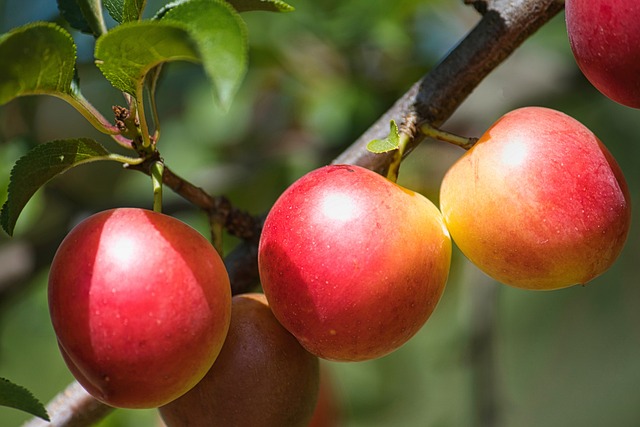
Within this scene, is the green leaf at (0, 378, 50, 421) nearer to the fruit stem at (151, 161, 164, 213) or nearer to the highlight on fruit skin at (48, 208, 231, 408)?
the highlight on fruit skin at (48, 208, 231, 408)

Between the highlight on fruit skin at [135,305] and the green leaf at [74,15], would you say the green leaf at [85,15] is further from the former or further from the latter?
the highlight on fruit skin at [135,305]

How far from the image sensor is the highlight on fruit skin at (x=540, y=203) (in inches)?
26.9

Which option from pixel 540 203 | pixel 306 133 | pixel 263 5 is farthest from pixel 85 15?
pixel 306 133

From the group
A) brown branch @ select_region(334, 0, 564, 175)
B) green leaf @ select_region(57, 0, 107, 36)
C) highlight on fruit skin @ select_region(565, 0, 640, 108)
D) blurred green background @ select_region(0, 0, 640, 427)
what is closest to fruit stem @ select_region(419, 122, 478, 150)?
brown branch @ select_region(334, 0, 564, 175)

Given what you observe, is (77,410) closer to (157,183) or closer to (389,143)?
(157,183)

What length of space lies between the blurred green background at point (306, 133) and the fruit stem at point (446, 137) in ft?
1.91

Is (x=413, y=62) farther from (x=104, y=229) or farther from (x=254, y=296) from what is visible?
(x=104, y=229)

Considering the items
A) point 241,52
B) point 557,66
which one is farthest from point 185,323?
point 557,66

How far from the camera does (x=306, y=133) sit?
1.81 metres

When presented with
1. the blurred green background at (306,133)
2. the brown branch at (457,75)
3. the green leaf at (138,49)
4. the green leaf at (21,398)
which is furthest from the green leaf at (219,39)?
the blurred green background at (306,133)

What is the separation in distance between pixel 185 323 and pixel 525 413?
2.91 m

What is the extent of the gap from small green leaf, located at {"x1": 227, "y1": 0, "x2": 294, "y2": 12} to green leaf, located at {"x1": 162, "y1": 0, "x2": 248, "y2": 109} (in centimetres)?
12

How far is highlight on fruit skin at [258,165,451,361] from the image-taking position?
66cm

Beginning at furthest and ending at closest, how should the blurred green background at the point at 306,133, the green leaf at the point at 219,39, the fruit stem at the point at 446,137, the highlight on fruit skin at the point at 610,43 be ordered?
1. the blurred green background at the point at 306,133
2. the fruit stem at the point at 446,137
3. the highlight on fruit skin at the point at 610,43
4. the green leaf at the point at 219,39
